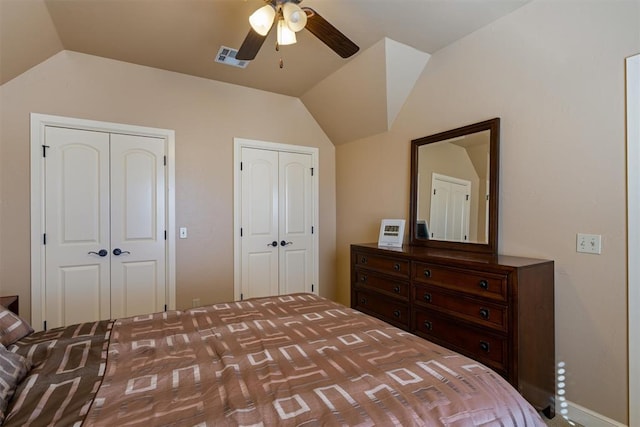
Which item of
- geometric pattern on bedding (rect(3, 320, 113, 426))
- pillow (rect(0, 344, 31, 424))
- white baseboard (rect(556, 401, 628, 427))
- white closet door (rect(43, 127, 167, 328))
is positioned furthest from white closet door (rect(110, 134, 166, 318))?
white baseboard (rect(556, 401, 628, 427))

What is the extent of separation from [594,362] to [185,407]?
2291 millimetres

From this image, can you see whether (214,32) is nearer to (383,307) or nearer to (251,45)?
(251,45)

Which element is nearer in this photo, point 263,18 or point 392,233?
point 263,18

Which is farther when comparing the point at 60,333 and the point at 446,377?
the point at 60,333

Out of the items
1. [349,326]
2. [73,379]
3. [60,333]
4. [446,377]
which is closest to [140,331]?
[60,333]

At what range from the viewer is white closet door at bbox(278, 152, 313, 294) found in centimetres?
397

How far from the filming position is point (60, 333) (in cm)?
156

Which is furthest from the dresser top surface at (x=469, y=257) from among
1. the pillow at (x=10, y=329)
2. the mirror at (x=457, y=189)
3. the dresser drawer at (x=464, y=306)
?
the pillow at (x=10, y=329)

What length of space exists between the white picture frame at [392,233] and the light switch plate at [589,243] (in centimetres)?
135

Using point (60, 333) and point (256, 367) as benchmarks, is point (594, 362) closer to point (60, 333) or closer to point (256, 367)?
point (256, 367)

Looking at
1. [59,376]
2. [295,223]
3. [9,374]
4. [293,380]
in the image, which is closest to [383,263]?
[295,223]

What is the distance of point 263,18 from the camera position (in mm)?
1757

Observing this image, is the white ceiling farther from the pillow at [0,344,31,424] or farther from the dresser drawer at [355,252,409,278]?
the pillow at [0,344,31,424]

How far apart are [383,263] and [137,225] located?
240 cm
